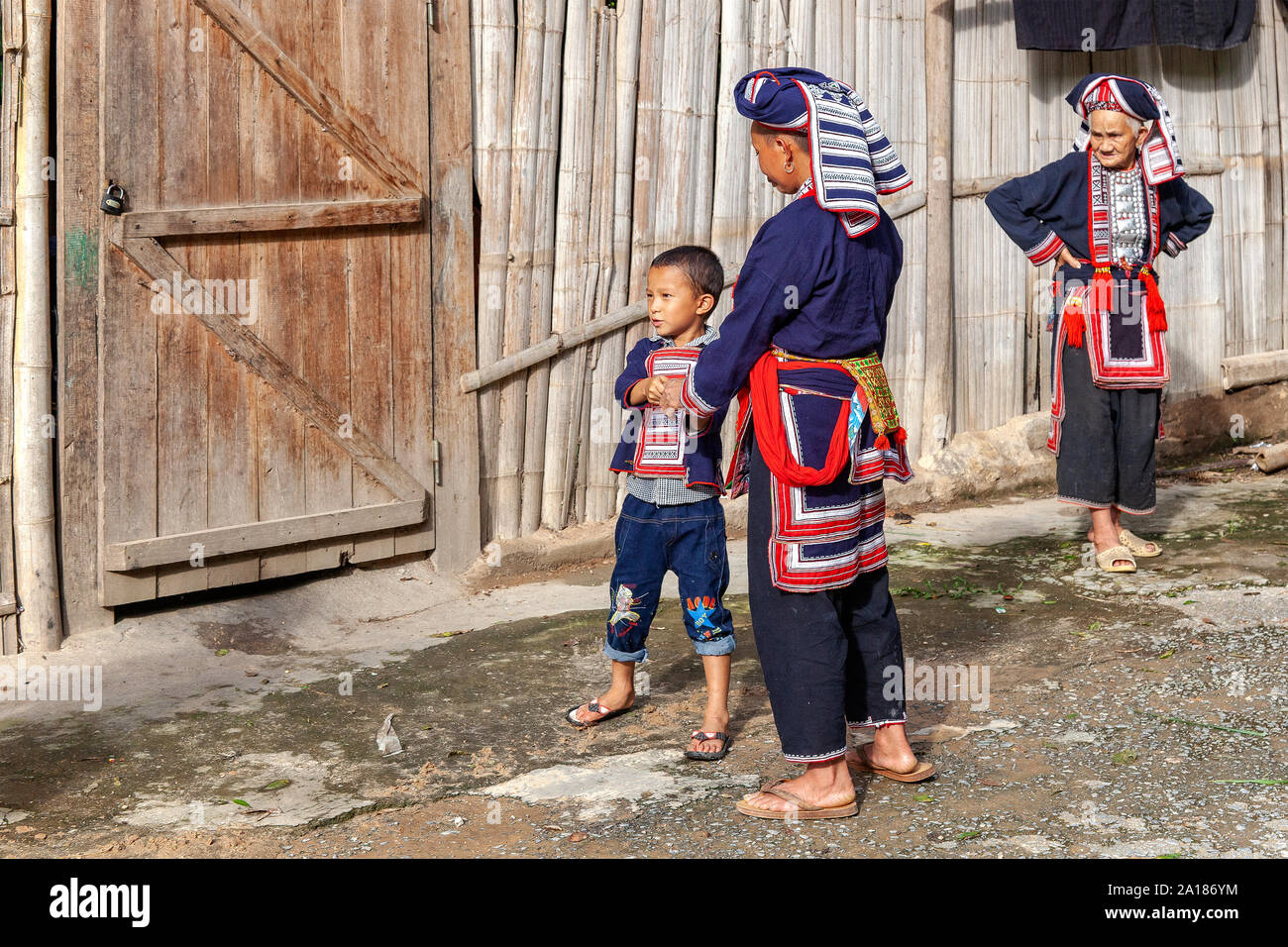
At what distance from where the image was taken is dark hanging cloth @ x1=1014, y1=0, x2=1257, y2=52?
732 cm

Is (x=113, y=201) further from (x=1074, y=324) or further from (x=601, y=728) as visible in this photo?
(x=1074, y=324)

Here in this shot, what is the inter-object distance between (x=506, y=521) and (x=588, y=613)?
2.76 ft

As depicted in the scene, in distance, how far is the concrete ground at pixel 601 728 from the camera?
3527mm

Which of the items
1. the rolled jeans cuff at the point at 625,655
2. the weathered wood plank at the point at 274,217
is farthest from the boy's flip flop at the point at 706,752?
the weathered wood plank at the point at 274,217

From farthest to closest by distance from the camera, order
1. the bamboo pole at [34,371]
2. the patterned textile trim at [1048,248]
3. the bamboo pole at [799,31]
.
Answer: the bamboo pole at [799,31], the patterned textile trim at [1048,248], the bamboo pole at [34,371]

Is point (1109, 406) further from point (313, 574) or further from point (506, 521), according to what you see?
point (313, 574)

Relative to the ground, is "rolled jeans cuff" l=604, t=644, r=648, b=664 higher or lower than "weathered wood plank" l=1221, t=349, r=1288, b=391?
lower

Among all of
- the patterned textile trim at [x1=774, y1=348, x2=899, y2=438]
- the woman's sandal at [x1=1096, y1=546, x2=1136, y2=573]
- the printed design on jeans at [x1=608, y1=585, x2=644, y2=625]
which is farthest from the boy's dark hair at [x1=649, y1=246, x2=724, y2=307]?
the woman's sandal at [x1=1096, y1=546, x2=1136, y2=573]

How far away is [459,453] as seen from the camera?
242 inches

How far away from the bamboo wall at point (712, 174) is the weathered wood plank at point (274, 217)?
489mm

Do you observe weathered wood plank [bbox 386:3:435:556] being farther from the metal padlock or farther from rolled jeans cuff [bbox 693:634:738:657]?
rolled jeans cuff [bbox 693:634:738:657]

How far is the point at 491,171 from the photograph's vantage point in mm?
6078

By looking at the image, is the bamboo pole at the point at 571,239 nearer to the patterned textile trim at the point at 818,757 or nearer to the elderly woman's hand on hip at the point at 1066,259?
the elderly woman's hand on hip at the point at 1066,259

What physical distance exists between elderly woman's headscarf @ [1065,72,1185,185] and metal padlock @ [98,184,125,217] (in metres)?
3.86
